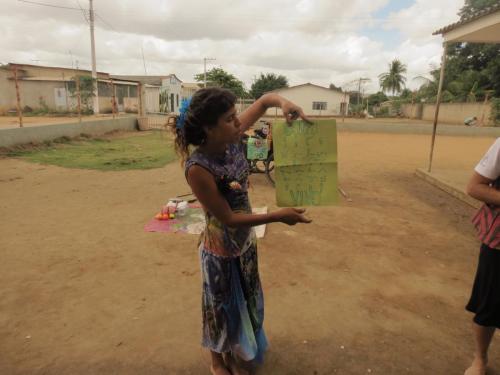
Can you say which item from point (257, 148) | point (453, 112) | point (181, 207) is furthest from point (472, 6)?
point (181, 207)

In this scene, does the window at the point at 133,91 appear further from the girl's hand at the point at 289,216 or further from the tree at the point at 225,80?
the girl's hand at the point at 289,216

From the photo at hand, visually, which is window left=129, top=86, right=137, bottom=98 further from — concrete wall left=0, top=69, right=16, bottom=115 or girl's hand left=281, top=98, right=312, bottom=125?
A: girl's hand left=281, top=98, right=312, bottom=125

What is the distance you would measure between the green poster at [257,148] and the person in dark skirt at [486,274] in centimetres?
476

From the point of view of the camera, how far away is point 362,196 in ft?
19.4

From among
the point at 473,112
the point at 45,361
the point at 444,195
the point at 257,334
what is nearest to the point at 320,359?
the point at 257,334

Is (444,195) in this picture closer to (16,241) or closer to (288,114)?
(288,114)

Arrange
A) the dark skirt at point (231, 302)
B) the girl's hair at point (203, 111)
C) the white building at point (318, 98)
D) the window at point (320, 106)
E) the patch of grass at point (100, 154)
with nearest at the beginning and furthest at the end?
the girl's hair at point (203, 111) → the dark skirt at point (231, 302) → the patch of grass at point (100, 154) → the white building at point (318, 98) → the window at point (320, 106)

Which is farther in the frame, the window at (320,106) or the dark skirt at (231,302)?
the window at (320,106)

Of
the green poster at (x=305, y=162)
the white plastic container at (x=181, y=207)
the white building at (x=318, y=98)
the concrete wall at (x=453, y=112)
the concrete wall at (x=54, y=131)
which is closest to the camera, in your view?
the green poster at (x=305, y=162)

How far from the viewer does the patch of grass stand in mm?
8453

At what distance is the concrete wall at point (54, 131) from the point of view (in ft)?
31.6

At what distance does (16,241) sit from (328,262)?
3415mm

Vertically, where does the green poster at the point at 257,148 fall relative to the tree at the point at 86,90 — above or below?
below

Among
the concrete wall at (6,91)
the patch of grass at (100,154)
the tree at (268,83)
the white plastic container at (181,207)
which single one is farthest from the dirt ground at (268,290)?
the tree at (268,83)
